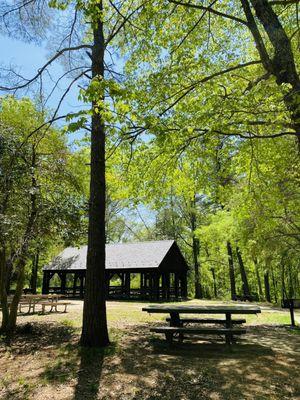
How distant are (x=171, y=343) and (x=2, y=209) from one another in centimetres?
515

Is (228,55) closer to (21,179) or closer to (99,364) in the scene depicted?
(21,179)

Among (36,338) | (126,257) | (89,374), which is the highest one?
(126,257)

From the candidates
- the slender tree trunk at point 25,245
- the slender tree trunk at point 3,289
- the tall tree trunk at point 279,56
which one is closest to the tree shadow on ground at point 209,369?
the slender tree trunk at point 25,245

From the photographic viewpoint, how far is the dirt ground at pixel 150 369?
4.82 m

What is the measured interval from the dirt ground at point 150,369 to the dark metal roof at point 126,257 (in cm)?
1572

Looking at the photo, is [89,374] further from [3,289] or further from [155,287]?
[155,287]

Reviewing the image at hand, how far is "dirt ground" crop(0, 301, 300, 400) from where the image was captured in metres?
4.82

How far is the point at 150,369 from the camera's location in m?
5.75

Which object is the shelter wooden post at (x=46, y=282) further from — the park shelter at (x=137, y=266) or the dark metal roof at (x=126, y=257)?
the dark metal roof at (x=126, y=257)

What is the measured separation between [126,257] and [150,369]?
20.0 meters

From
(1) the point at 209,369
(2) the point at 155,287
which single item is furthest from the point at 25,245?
(2) the point at 155,287

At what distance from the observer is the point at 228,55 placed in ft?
32.5

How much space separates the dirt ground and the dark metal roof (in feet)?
51.6

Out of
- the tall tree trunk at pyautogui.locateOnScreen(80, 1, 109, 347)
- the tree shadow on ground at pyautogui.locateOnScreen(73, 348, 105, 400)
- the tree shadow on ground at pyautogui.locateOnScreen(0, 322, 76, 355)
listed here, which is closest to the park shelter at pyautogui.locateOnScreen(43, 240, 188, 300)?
the tree shadow on ground at pyautogui.locateOnScreen(0, 322, 76, 355)
